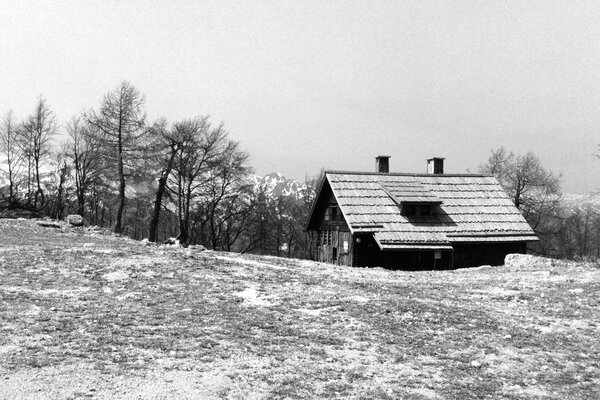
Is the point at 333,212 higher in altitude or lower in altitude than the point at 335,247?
higher

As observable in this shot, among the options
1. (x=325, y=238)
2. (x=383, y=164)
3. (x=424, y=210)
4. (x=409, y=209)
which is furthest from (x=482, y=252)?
(x=325, y=238)

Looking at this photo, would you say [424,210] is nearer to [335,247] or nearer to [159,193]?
[335,247]

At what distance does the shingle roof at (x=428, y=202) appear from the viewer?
1159 inches

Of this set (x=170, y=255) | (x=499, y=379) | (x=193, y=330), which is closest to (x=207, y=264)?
(x=170, y=255)

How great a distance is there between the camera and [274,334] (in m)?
10.7

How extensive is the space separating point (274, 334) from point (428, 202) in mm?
22213

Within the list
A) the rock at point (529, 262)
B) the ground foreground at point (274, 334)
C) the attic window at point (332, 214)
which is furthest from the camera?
the attic window at point (332, 214)

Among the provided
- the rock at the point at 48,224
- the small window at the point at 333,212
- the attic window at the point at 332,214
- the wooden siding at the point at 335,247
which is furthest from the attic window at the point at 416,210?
the rock at the point at 48,224

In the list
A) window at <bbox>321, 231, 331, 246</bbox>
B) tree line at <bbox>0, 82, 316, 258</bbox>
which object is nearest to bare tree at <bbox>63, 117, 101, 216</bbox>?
tree line at <bbox>0, 82, 316, 258</bbox>

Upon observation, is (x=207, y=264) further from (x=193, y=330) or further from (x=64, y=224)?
(x=64, y=224)

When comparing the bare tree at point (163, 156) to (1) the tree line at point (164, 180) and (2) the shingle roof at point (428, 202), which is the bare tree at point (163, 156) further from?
(2) the shingle roof at point (428, 202)

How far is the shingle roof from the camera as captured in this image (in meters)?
29.4

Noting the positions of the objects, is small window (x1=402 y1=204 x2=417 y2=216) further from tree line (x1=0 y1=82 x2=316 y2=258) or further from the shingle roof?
tree line (x1=0 y1=82 x2=316 y2=258)

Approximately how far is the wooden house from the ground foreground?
451 inches
